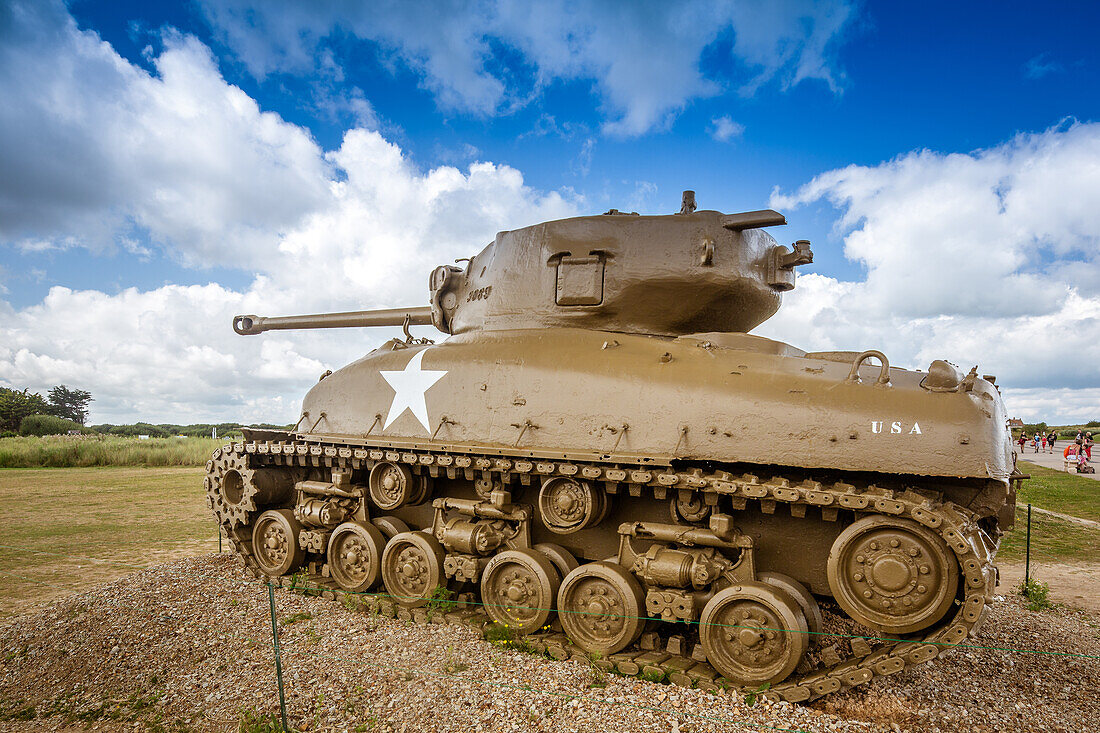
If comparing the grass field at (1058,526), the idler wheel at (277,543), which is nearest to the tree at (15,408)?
the idler wheel at (277,543)

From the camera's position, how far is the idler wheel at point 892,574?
5477mm

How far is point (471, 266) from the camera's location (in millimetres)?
10305

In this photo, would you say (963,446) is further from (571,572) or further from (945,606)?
(571,572)

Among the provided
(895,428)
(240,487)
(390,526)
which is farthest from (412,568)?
(895,428)

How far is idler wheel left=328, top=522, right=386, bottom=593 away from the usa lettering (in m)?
6.29

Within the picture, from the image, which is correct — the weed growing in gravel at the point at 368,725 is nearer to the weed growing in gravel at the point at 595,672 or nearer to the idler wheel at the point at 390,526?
the weed growing in gravel at the point at 595,672

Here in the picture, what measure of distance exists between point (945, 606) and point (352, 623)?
638 centimetres

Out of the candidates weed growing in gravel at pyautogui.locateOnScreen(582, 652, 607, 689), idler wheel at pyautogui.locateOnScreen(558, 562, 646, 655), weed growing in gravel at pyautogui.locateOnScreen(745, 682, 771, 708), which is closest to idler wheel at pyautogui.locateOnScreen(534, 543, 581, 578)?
idler wheel at pyautogui.locateOnScreen(558, 562, 646, 655)

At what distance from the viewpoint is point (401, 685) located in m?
6.38

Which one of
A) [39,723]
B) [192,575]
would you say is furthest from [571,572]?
[192,575]

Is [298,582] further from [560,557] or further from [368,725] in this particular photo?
[368,725]

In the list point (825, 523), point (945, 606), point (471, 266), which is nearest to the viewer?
point (945, 606)

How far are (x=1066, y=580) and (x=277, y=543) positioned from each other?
42.9ft

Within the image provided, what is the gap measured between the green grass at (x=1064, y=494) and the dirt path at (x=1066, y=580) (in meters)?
4.06
